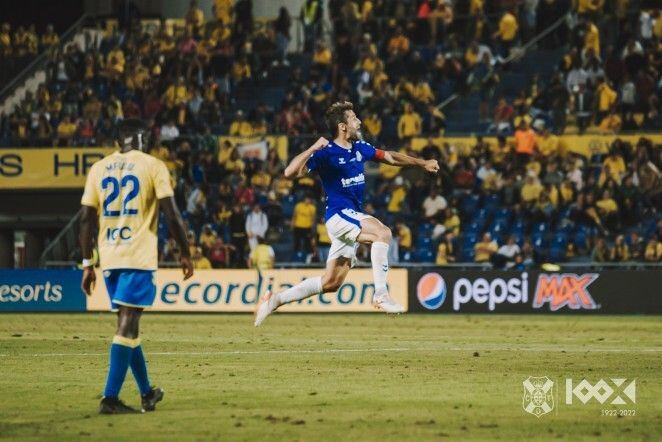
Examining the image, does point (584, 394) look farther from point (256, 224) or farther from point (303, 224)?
point (256, 224)

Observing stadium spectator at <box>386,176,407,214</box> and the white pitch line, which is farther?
stadium spectator at <box>386,176,407,214</box>

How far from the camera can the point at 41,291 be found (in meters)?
31.3

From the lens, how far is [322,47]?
38031 mm

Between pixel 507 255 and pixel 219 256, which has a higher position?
pixel 507 255

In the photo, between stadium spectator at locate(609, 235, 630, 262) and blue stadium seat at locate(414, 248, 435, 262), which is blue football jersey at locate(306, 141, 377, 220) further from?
blue stadium seat at locate(414, 248, 435, 262)

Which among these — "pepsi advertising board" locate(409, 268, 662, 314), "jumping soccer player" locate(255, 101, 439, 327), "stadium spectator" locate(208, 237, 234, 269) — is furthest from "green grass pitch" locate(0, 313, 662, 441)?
"stadium spectator" locate(208, 237, 234, 269)

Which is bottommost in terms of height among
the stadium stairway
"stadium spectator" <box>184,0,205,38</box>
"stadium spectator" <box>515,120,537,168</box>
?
"stadium spectator" <box>515,120,537,168</box>

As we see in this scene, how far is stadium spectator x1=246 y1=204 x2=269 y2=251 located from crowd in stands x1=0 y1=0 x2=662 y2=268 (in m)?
0.03

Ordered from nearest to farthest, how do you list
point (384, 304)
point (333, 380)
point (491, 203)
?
point (333, 380), point (384, 304), point (491, 203)

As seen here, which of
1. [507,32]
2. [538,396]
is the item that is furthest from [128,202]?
[507,32]

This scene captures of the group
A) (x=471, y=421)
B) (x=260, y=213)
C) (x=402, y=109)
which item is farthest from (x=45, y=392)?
(x=402, y=109)

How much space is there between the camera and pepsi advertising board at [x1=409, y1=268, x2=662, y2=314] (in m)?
29.4

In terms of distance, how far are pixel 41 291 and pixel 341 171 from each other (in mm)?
17037

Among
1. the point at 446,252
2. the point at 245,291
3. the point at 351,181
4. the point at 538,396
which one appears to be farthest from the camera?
the point at 446,252
